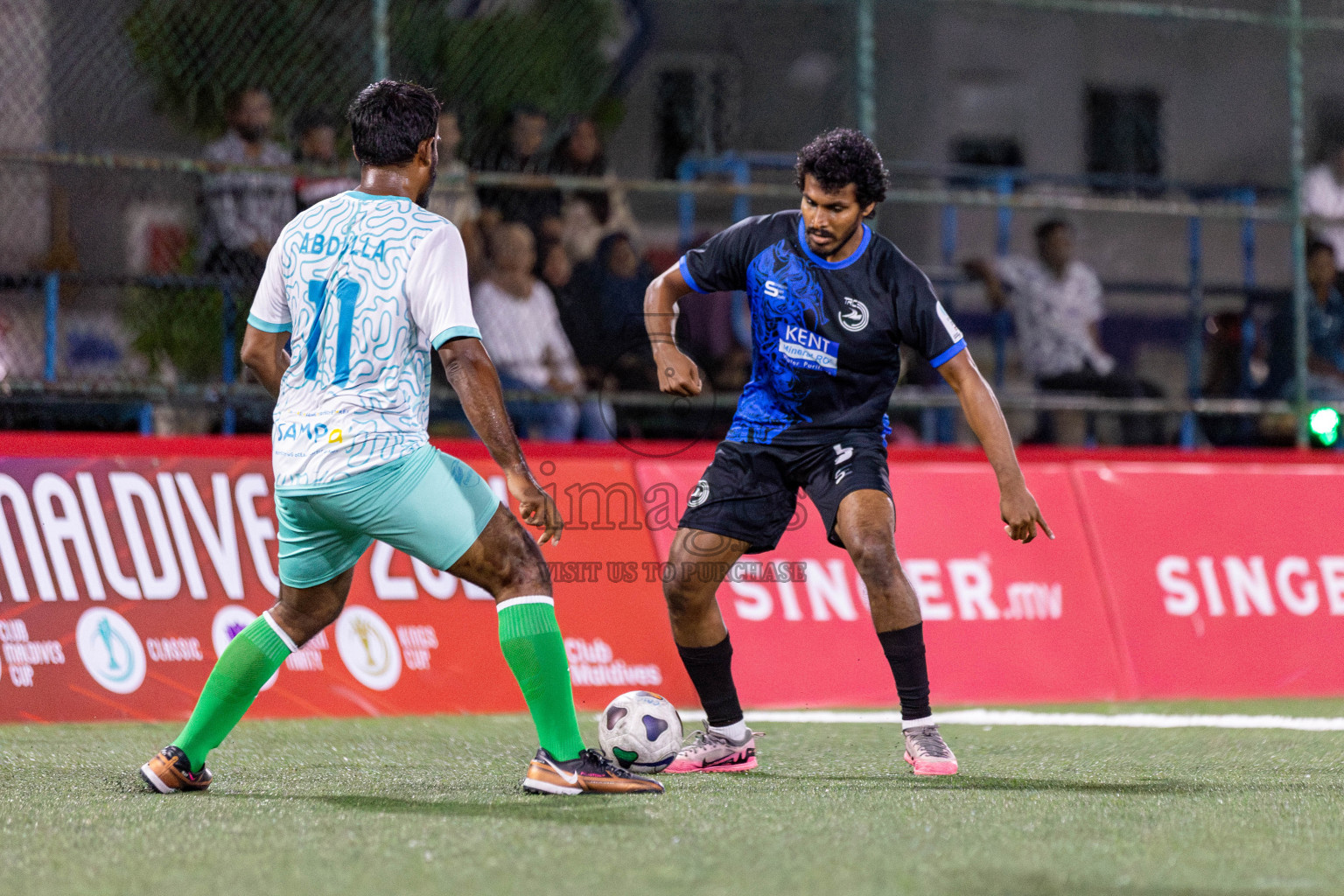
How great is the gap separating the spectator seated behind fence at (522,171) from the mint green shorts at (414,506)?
420 centimetres

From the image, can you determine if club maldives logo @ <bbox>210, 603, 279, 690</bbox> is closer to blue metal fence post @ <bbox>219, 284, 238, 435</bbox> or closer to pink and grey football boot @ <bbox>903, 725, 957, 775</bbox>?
blue metal fence post @ <bbox>219, 284, 238, 435</bbox>

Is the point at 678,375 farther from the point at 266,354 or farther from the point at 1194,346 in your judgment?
the point at 1194,346

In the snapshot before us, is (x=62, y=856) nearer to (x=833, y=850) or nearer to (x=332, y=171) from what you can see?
(x=833, y=850)

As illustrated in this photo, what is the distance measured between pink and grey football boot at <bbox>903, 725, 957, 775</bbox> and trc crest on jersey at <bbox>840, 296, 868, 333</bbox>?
1.34 metres

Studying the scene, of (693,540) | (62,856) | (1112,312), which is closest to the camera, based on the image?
(62,856)

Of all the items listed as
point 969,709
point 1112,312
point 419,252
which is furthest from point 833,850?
point 1112,312

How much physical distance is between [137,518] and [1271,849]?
5.01 m

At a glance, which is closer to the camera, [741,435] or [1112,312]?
[741,435]

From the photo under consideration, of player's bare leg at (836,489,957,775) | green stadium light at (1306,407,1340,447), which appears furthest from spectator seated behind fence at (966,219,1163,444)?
player's bare leg at (836,489,957,775)

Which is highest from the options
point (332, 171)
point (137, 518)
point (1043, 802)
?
point (332, 171)

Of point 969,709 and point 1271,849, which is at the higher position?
point 1271,849

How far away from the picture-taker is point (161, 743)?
6.16 m

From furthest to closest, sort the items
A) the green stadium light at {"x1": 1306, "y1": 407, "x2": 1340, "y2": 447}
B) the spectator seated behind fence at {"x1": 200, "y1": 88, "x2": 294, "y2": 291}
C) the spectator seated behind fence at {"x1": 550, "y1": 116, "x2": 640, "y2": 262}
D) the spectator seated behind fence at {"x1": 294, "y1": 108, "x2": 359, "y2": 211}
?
the green stadium light at {"x1": 1306, "y1": 407, "x2": 1340, "y2": 447} → the spectator seated behind fence at {"x1": 550, "y1": 116, "x2": 640, "y2": 262} → the spectator seated behind fence at {"x1": 294, "y1": 108, "x2": 359, "y2": 211} → the spectator seated behind fence at {"x1": 200, "y1": 88, "x2": 294, "y2": 291}

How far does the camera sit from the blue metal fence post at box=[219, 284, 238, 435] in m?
8.10
